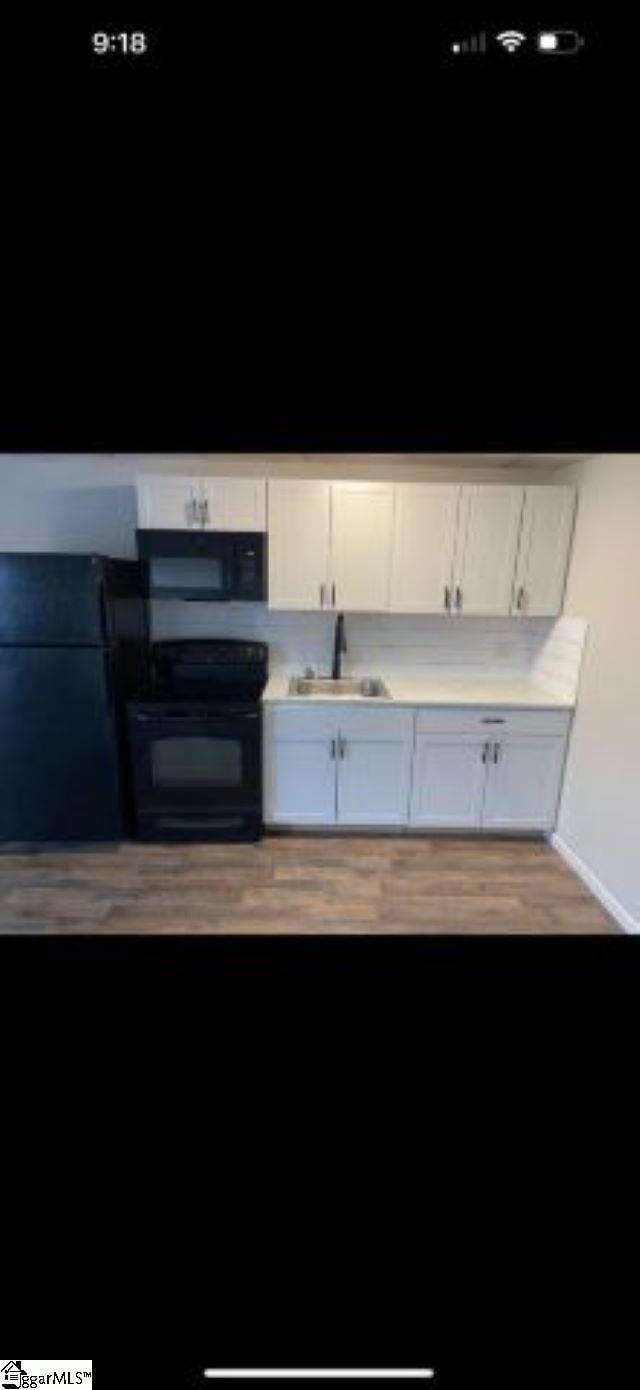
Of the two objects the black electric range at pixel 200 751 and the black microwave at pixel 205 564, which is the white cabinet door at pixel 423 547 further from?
the black electric range at pixel 200 751

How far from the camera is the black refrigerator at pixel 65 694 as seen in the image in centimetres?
247

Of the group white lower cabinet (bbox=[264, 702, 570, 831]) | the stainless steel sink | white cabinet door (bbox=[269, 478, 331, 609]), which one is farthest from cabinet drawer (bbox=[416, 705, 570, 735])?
white cabinet door (bbox=[269, 478, 331, 609])

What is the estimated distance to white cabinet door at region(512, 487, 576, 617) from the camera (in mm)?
2758

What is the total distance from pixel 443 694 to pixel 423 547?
0.72 metres

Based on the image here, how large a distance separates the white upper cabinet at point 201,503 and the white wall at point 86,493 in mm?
295

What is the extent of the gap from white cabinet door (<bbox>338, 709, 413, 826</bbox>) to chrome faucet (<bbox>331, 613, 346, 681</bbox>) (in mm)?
413

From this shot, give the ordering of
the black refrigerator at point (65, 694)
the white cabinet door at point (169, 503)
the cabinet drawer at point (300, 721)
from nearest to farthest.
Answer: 1. the black refrigerator at point (65, 694)
2. the white cabinet door at point (169, 503)
3. the cabinet drawer at point (300, 721)

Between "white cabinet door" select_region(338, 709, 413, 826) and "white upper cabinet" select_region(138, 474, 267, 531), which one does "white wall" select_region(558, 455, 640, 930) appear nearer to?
"white cabinet door" select_region(338, 709, 413, 826)
